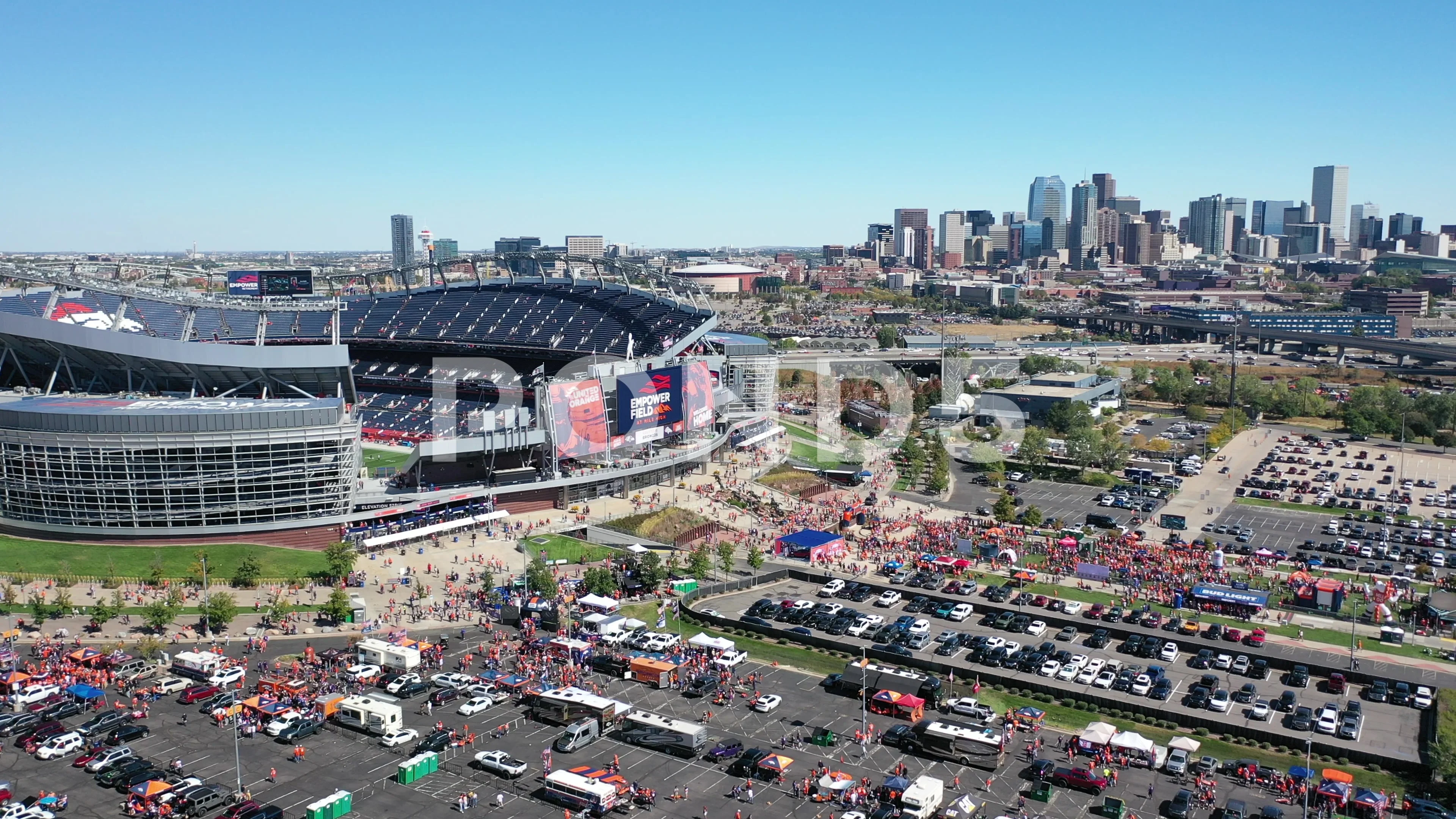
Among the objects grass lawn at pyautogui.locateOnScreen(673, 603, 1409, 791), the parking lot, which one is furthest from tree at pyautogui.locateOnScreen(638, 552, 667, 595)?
the parking lot

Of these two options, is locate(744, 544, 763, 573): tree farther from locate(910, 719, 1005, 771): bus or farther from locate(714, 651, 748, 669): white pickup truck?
locate(910, 719, 1005, 771): bus

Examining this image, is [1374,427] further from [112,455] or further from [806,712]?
[112,455]

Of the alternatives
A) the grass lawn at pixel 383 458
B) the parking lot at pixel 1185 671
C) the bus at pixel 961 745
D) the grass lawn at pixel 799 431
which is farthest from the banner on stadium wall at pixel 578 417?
the bus at pixel 961 745

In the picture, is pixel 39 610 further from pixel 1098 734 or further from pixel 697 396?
pixel 697 396

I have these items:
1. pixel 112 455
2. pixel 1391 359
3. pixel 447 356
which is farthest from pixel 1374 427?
pixel 112 455

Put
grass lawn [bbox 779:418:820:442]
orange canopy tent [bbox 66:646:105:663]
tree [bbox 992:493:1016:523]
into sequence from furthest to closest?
1. grass lawn [bbox 779:418:820:442]
2. tree [bbox 992:493:1016:523]
3. orange canopy tent [bbox 66:646:105:663]

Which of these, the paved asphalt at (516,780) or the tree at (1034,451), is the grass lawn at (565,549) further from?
the tree at (1034,451)
